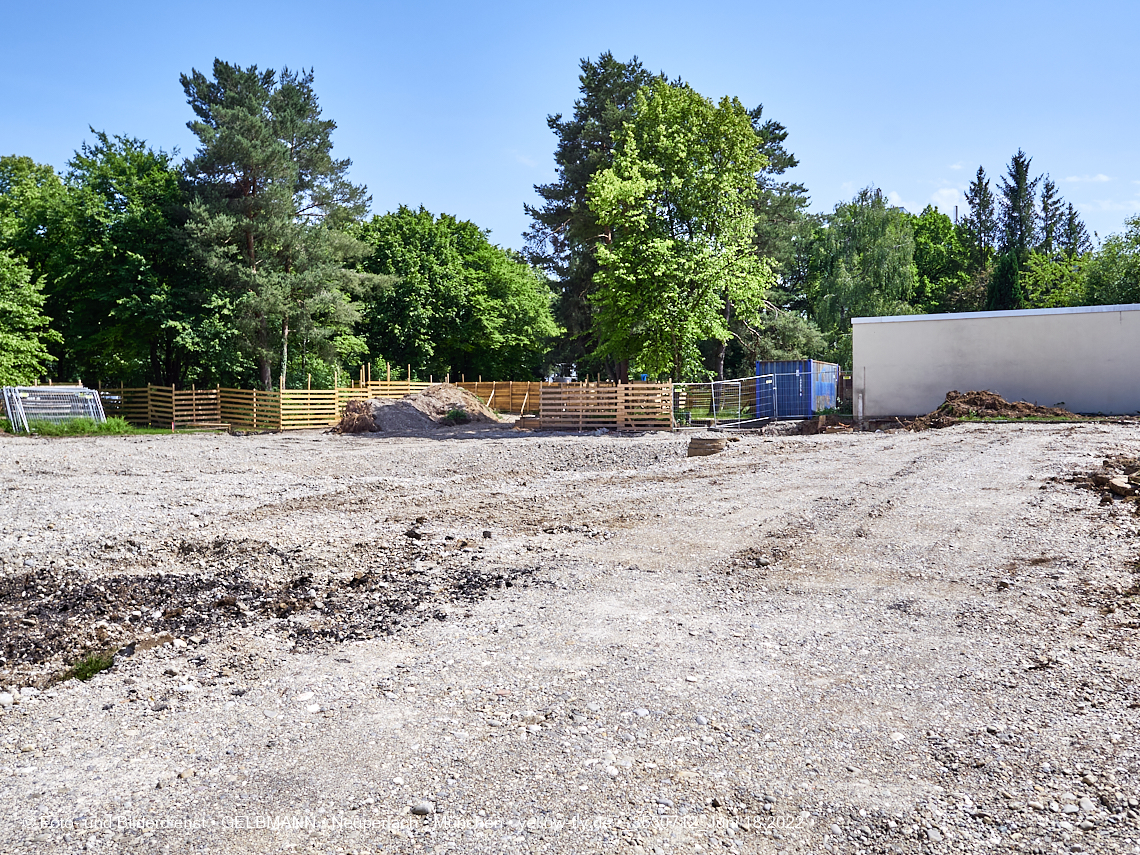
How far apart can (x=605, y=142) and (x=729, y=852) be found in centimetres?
3712

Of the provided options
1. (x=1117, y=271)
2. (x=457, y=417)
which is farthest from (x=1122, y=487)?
(x=1117, y=271)

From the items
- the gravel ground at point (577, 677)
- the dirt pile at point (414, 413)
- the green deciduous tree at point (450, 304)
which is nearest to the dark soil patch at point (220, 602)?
the gravel ground at point (577, 677)

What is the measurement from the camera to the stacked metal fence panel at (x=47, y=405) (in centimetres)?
2448

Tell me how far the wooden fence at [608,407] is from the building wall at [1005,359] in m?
7.03

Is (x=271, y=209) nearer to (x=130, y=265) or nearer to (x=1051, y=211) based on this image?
(x=130, y=265)

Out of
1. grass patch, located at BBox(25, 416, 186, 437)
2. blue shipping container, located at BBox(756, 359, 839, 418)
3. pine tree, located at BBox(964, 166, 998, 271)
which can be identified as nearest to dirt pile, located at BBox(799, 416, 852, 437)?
blue shipping container, located at BBox(756, 359, 839, 418)

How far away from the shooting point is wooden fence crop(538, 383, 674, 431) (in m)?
24.6

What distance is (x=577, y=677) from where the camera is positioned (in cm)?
434

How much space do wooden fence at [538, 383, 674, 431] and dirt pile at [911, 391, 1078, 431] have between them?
23.3 feet

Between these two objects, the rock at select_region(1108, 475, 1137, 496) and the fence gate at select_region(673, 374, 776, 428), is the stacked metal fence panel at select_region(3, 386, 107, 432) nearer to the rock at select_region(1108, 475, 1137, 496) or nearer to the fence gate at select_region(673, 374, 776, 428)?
the fence gate at select_region(673, 374, 776, 428)

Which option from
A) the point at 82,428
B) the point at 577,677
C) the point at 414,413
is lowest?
the point at 577,677

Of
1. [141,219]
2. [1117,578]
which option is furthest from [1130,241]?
[141,219]

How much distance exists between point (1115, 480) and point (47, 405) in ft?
91.3

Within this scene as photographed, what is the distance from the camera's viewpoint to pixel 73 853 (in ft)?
9.15
